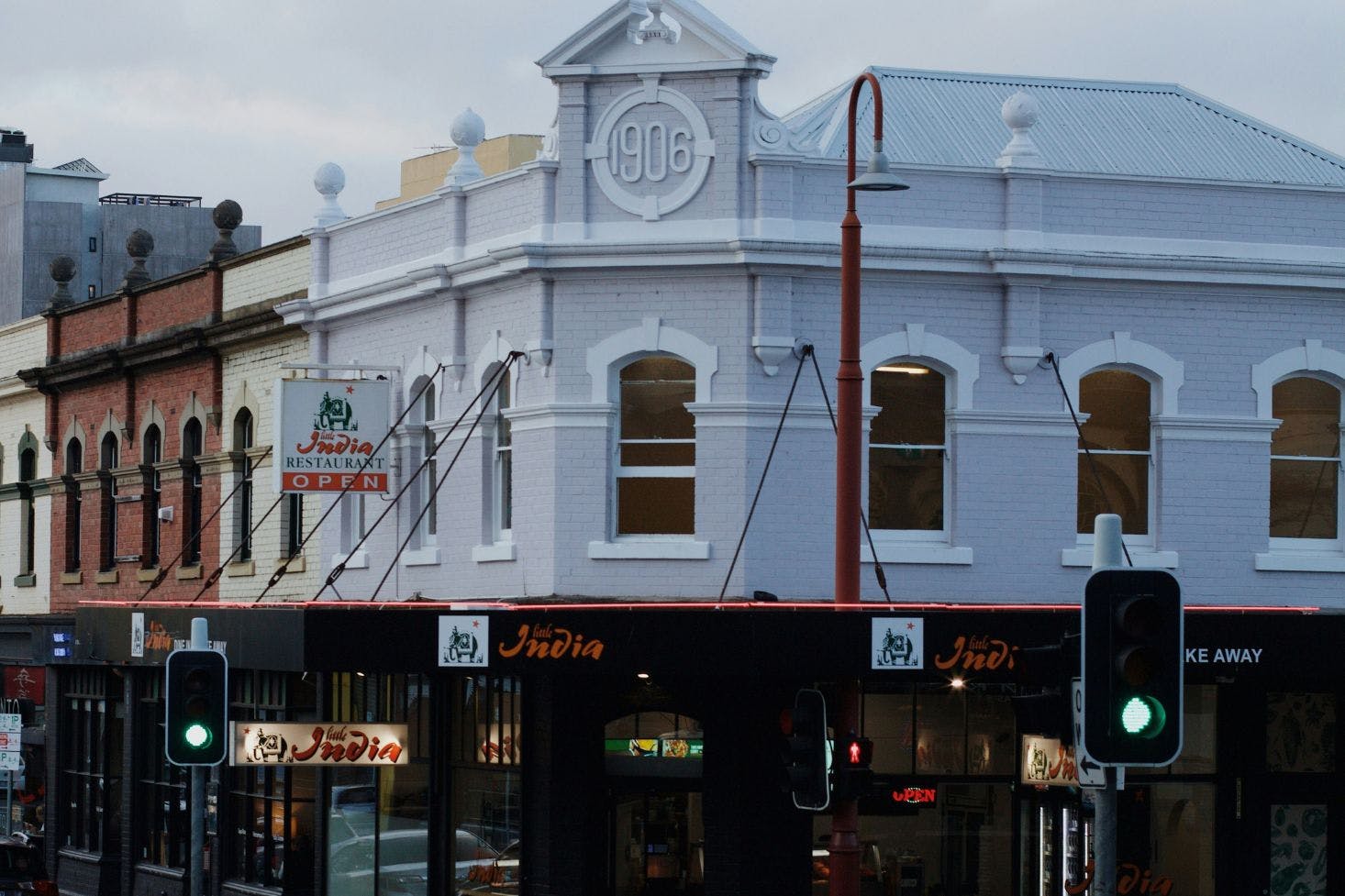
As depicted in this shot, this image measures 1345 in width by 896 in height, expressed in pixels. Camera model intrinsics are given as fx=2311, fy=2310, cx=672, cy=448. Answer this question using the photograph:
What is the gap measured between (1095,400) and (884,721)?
3.76 metres

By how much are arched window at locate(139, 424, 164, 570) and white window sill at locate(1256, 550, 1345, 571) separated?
1566 centimetres

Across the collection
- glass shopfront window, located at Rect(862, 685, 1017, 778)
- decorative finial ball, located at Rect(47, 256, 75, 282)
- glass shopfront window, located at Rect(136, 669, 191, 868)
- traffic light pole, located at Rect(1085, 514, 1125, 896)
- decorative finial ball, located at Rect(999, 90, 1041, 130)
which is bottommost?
glass shopfront window, located at Rect(136, 669, 191, 868)

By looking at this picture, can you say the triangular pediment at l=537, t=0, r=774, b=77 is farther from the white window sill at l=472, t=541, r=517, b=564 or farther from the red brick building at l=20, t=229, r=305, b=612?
the red brick building at l=20, t=229, r=305, b=612

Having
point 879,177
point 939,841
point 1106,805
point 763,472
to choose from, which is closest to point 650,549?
point 763,472

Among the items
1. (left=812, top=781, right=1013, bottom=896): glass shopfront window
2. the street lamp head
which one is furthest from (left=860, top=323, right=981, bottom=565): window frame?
the street lamp head

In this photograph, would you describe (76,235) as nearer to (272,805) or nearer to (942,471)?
(272,805)

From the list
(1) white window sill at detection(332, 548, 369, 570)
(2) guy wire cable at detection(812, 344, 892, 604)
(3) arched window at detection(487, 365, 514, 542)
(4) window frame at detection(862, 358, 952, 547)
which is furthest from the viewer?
(1) white window sill at detection(332, 548, 369, 570)

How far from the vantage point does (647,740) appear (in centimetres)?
2238

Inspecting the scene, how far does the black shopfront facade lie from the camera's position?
67.2ft

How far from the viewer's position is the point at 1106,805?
1129cm

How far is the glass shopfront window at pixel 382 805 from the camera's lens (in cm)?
2459

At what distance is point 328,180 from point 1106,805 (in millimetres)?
17696

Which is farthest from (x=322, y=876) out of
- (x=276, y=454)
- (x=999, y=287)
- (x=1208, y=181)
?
(x=1208, y=181)

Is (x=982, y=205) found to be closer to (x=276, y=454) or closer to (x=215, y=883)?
(x=276, y=454)
